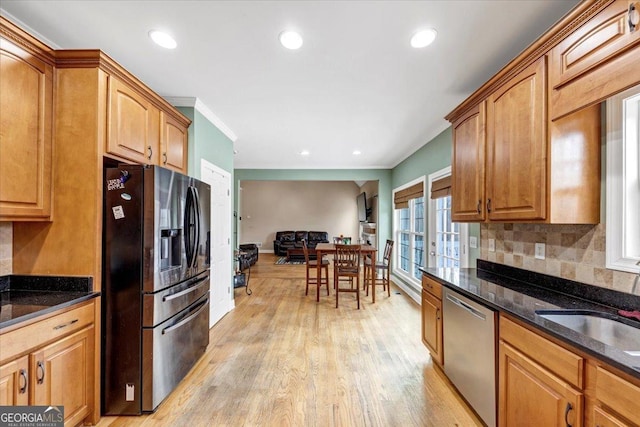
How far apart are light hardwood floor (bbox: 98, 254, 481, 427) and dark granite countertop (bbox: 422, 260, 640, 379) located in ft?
2.85

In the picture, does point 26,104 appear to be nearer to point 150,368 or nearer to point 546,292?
point 150,368

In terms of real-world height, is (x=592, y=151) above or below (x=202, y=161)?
below

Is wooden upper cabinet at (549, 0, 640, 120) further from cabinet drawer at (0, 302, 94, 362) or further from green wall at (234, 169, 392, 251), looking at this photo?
green wall at (234, 169, 392, 251)

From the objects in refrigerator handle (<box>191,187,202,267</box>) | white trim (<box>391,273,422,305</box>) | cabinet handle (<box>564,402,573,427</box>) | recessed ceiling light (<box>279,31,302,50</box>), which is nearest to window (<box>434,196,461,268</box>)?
white trim (<box>391,273,422,305</box>)

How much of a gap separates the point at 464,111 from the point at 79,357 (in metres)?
3.27

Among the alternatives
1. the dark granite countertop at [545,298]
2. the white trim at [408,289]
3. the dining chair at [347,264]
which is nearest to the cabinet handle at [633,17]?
the dark granite countertop at [545,298]

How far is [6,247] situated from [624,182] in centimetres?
363

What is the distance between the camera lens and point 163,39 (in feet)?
6.22

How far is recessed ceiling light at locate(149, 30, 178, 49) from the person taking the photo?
6.02ft

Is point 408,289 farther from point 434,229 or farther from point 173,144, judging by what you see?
point 173,144

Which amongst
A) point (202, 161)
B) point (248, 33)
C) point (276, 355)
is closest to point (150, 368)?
point (276, 355)

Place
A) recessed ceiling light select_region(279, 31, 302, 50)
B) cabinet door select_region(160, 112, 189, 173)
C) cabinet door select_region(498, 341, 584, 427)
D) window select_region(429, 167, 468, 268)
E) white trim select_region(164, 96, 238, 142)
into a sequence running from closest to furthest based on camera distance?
cabinet door select_region(498, 341, 584, 427) < recessed ceiling light select_region(279, 31, 302, 50) < cabinet door select_region(160, 112, 189, 173) < white trim select_region(164, 96, 238, 142) < window select_region(429, 167, 468, 268)

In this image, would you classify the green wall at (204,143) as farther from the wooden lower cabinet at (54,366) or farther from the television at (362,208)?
the television at (362,208)

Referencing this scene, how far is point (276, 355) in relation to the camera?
8.88 feet
